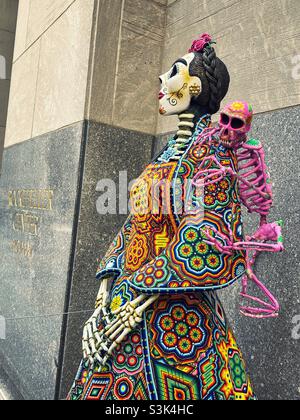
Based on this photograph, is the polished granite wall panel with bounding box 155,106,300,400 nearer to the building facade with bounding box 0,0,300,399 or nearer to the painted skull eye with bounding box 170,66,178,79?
the building facade with bounding box 0,0,300,399

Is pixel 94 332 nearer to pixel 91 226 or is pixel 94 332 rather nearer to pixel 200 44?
pixel 200 44

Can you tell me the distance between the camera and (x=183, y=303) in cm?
167

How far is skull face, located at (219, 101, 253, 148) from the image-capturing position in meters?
1.59

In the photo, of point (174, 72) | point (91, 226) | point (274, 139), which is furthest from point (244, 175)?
point (91, 226)

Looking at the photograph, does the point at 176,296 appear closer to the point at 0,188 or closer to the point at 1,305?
the point at 1,305

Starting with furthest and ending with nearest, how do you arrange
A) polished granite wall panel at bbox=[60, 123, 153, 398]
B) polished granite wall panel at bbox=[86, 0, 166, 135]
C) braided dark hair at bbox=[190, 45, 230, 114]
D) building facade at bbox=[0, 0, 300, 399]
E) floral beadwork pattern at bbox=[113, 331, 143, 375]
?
polished granite wall panel at bbox=[86, 0, 166, 135], polished granite wall panel at bbox=[60, 123, 153, 398], building facade at bbox=[0, 0, 300, 399], braided dark hair at bbox=[190, 45, 230, 114], floral beadwork pattern at bbox=[113, 331, 143, 375]

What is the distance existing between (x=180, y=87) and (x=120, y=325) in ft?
3.22

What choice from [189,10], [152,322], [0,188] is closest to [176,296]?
[152,322]

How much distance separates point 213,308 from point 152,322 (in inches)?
Result: 10.1

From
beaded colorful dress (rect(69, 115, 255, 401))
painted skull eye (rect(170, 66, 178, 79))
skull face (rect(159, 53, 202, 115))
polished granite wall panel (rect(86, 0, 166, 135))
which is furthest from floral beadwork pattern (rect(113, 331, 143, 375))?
polished granite wall panel (rect(86, 0, 166, 135))

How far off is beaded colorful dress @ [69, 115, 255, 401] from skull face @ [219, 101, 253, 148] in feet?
0.17

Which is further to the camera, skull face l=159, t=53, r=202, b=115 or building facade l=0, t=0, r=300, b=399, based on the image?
building facade l=0, t=0, r=300, b=399

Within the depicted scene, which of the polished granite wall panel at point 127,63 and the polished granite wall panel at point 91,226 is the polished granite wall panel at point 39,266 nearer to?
the polished granite wall panel at point 91,226

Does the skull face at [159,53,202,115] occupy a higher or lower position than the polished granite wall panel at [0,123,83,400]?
higher
